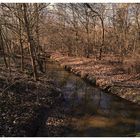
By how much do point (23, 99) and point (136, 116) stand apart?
6826 millimetres

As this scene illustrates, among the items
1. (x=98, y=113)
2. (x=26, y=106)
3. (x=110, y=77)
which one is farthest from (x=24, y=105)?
(x=110, y=77)

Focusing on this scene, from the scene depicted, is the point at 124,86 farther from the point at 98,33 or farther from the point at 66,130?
the point at 98,33

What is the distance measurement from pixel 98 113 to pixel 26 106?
441 cm

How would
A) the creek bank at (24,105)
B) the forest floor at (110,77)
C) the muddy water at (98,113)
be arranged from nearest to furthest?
1. the creek bank at (24,105)
2. the muddy water at (98,113)
3. the forest floor at (110,77)

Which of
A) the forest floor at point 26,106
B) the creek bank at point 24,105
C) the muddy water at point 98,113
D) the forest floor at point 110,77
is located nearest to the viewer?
the creek bank at point 24,105

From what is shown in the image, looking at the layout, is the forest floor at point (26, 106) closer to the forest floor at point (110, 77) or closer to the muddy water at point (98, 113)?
the muddy water at point (98, 113)

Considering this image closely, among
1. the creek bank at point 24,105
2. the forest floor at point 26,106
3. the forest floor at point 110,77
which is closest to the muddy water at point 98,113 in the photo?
the forest floor at point 110,77

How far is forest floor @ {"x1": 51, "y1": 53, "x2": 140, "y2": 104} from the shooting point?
70.0 feet

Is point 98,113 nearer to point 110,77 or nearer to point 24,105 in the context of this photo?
point 24,105

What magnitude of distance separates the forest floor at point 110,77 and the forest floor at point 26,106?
4.82 metres

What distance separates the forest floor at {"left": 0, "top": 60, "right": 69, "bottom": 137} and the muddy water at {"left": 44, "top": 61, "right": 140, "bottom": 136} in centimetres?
101

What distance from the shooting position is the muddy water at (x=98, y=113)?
14641mm

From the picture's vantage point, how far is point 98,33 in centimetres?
4641

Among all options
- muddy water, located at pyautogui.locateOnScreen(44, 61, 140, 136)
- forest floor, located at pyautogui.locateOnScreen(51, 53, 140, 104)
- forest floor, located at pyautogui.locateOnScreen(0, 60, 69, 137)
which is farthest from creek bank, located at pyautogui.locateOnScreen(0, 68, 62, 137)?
forest floor, located at pyautogui.locateOnScreen(51, 53, 140, 104)
